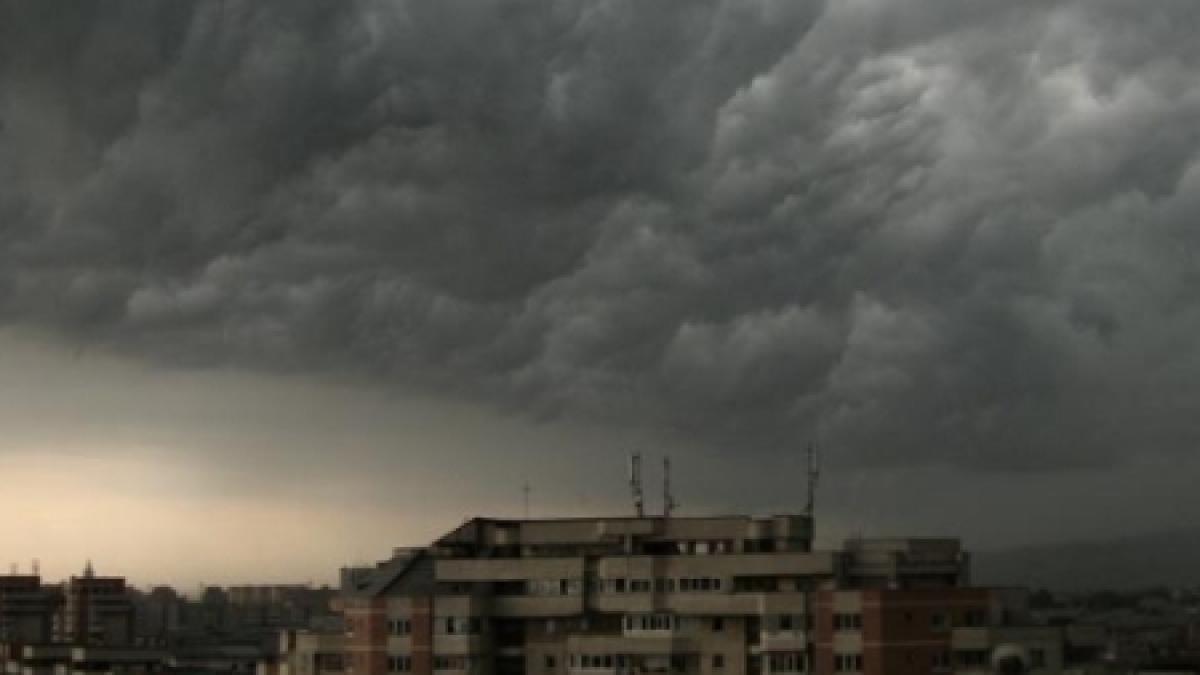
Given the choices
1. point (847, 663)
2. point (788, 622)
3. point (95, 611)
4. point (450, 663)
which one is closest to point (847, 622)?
point (847, 663)

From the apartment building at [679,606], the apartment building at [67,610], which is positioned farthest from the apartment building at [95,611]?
the apartment building at [679,606]

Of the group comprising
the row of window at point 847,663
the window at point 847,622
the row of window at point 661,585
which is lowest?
the row of window at point 847,663

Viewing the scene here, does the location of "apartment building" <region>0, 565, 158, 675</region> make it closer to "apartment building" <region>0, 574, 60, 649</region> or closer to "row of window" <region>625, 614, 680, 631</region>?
"apartment building" <region>0, 574, 60, 649</region>

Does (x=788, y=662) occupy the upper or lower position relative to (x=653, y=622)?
lower

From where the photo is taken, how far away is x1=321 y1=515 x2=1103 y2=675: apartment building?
63906 millimetres

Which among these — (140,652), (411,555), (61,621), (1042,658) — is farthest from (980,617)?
(61,621)

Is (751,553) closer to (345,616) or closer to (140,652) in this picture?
(345,616)

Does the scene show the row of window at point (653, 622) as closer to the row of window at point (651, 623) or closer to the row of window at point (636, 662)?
the row of window at point (651, 623)

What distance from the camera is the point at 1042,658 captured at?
209 ft

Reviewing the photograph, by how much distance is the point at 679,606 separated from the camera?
68688 mm

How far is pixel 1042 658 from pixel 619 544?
16.7 meters

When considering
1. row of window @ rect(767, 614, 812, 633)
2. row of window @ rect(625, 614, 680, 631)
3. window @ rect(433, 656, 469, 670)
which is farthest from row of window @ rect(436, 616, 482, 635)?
row of window @ rect(767, 614, 812, 633)

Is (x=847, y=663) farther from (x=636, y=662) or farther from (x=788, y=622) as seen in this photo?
(x=636, y=662)

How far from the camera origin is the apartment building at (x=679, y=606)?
2516 inches
